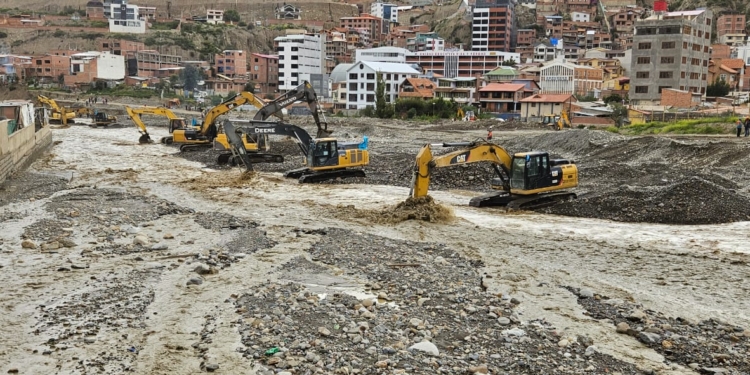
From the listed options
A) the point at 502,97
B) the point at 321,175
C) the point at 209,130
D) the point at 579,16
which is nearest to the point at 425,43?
the point at 579,16

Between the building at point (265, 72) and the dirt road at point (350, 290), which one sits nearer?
the dirt road at point (350, 290)

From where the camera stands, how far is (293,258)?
13.2 meters

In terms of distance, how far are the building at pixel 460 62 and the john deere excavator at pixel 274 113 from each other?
6891 centimetres

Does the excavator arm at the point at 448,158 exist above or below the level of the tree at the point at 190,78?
below

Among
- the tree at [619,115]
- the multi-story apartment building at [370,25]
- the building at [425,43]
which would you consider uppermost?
the multi-story apartment building at [370,25]

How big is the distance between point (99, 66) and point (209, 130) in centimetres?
7274

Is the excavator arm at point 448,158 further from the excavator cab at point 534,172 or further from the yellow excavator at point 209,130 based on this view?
the yellow excavator at point 209,130

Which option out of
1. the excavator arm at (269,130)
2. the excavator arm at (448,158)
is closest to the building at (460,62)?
the excavator arm at (269,130)

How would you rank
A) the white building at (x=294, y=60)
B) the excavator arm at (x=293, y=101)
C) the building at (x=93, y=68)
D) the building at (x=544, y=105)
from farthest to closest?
the white building at (x=294, y=60), the building at (x=93, y=68), the building at (x=544, y=105), the excavator arm at (x=293, y=101)

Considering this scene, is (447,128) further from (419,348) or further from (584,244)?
(419,348)

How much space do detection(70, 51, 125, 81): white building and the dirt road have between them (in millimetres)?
85838

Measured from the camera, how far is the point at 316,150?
79.5 feet

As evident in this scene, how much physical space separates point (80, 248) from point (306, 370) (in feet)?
26.9

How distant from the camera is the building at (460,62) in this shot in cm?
9594
